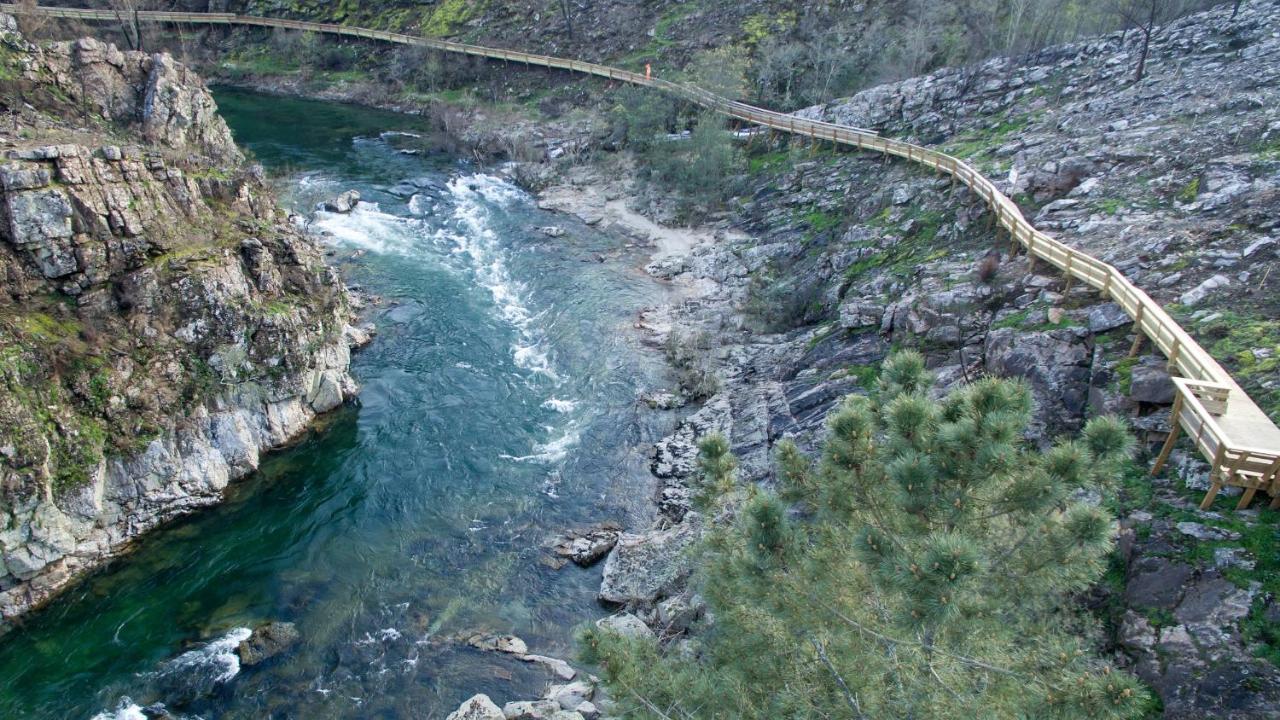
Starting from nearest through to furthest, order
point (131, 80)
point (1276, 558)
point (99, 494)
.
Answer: point (1276, 558), point (99, 494), point (131, 80)

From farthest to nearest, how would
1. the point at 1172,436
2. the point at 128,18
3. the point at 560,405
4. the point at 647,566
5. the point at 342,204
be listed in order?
1. the point at 128,18
2. the point at 342,204
3. the point at 560,405
4. the point at 647,566
5. the point at 1172,436

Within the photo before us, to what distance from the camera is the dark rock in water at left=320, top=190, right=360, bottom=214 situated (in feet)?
144

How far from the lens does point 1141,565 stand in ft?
39.5

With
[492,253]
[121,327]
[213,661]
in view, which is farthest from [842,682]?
[492,253]

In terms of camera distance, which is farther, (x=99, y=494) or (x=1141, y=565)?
(x=99, y=494)

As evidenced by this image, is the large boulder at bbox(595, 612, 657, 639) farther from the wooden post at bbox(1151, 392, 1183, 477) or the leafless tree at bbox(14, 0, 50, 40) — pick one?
the leafless tree at bbox(14, 0, 50, 40)

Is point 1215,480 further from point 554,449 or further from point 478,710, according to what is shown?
point 554,449

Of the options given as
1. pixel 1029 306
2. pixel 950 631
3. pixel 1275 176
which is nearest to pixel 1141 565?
pixel 950 631

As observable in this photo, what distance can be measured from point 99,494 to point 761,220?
32.7 meters

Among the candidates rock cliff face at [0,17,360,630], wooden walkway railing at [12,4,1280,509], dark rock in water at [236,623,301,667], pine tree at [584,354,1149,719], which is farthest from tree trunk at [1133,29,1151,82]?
dark rock in water at [236,623,301,667]

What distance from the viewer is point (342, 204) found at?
43.9 m

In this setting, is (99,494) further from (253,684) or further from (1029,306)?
(1029,306)

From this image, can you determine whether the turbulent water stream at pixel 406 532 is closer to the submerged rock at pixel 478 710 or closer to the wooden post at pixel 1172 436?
the submerged rock at pixel 478 710

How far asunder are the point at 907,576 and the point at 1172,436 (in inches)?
336
